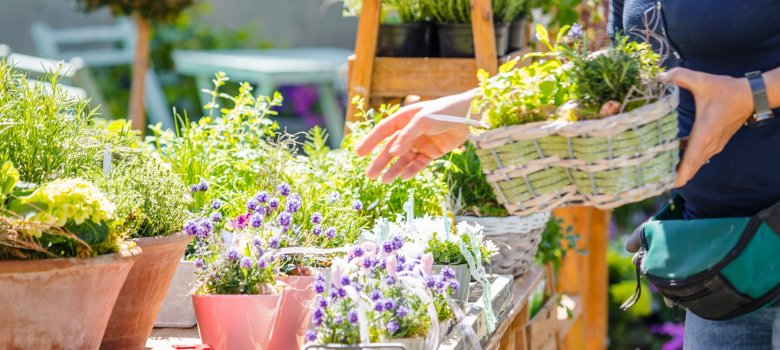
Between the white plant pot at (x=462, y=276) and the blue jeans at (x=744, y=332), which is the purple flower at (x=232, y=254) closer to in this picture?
the white plant pot at (x=462, y=276)

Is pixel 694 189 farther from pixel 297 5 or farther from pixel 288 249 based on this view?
pixel 297 5

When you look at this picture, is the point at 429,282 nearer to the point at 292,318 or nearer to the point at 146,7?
the point at 292,318

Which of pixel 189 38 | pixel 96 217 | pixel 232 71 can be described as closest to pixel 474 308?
pixel 96 217

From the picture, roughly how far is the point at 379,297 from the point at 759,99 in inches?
23.1

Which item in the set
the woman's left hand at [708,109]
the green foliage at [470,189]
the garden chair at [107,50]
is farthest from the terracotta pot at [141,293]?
the garden chair at [107,50]

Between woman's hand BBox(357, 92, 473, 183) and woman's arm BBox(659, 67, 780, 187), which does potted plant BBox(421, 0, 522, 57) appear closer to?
woman's hand BBox(357, 92, 473, 183)

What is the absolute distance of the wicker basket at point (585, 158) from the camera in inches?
49.8

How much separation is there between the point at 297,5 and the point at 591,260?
373cm

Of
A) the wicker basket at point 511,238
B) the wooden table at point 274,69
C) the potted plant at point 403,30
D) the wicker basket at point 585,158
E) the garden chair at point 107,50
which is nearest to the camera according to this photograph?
the wicker basket at point 585,158

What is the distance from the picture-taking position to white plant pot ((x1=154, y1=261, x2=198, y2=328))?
6.03 ft

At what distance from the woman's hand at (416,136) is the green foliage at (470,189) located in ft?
2.33

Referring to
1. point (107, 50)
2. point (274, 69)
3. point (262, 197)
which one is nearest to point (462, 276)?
point (262, 197)

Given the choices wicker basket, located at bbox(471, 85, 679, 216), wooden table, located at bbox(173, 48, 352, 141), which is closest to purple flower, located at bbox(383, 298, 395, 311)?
wicker basket, located at bbox(471, 85, 679, 216)

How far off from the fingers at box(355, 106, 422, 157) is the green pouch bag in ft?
1.57
